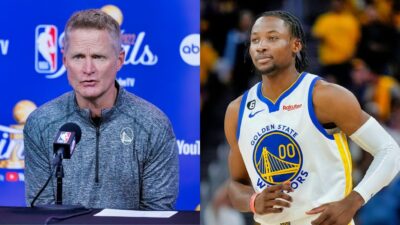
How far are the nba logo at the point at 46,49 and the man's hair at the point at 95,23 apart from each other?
116mm

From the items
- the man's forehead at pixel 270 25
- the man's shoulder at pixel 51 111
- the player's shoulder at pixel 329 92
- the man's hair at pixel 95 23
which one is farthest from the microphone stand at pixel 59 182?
the player's shoulder at pixel 329 92

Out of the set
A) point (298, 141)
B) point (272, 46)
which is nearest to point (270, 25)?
point (272, 46)

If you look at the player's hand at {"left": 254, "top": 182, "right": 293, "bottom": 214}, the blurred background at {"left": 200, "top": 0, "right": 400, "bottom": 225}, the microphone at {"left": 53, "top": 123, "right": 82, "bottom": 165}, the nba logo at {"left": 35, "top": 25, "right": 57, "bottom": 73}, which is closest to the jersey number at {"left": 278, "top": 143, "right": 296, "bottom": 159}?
the player's hand at {"left": 254, "top": 182, "right": 293, "bottom": 214}

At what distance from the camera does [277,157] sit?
3477mm

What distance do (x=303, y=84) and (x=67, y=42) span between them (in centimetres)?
134

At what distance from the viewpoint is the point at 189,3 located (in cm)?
429

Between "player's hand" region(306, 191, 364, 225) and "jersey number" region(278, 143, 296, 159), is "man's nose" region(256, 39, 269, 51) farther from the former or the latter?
"player's hand" region(306, 191, 364, 225)

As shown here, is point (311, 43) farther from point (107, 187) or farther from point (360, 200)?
point (360, 200)

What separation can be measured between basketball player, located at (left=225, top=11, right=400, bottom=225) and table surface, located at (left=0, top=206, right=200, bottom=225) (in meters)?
0.28

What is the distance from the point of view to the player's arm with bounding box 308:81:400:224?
333 cm

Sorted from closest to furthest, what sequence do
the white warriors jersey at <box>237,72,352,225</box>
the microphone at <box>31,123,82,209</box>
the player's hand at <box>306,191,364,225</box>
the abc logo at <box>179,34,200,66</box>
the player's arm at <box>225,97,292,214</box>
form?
1. the player's hand at <box>306,191,364,225</box>
2. the white warriors jersey at <box>237,72,352,225</box>
3. the microphone at <box>31,123,82,209</box>
4. the player's arm at <box>225,97,292,214</box>
5. the abc logo at <box>179,34,200,66</box>

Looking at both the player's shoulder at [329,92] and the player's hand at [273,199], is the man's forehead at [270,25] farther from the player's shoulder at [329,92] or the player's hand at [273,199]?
the player's hand at [273,199]

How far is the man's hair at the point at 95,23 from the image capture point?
418cm

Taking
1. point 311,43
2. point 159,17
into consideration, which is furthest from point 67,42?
point 311,43
